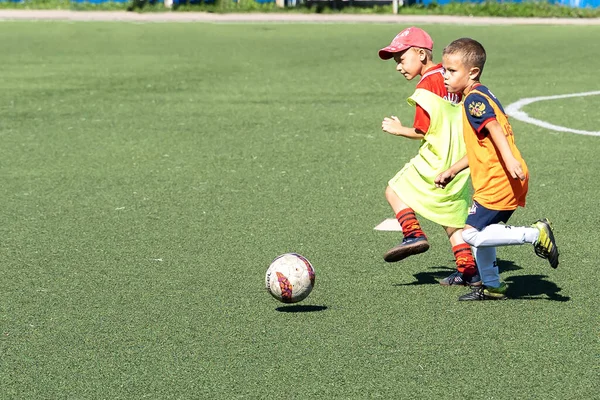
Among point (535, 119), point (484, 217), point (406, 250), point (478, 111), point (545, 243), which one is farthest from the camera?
point (535, 119)

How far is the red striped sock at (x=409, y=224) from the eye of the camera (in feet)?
23.2

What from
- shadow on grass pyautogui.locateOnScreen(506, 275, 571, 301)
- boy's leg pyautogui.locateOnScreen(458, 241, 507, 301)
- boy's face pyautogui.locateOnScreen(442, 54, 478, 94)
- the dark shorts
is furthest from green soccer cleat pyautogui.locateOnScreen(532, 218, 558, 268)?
boy's face pyautogui.locateOnScreen(442, 54, 478, 94)

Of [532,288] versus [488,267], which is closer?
[488,267]

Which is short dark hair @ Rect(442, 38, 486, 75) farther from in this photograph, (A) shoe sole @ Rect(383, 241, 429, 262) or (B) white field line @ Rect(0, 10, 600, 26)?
(B) white field line @ Rect(0, 10, 600, 26)

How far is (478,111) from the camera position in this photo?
6340 millimetres

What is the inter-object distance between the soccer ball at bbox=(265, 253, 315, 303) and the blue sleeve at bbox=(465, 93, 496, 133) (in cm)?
130

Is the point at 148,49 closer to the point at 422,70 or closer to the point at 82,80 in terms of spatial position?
the point at 82,80

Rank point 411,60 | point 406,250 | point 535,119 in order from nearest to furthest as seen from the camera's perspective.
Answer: point 406,250, point 411,60, point 535,119

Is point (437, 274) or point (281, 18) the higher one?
point (437, 274)

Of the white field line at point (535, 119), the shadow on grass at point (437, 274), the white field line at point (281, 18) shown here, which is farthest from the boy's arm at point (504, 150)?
the white field line at point (281, 18)

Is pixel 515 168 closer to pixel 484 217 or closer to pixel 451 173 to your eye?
pixel 484 217

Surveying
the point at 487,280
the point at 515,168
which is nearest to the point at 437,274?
the point at 487,280

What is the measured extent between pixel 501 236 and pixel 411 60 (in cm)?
138

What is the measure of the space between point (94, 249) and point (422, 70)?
267 centimetres
